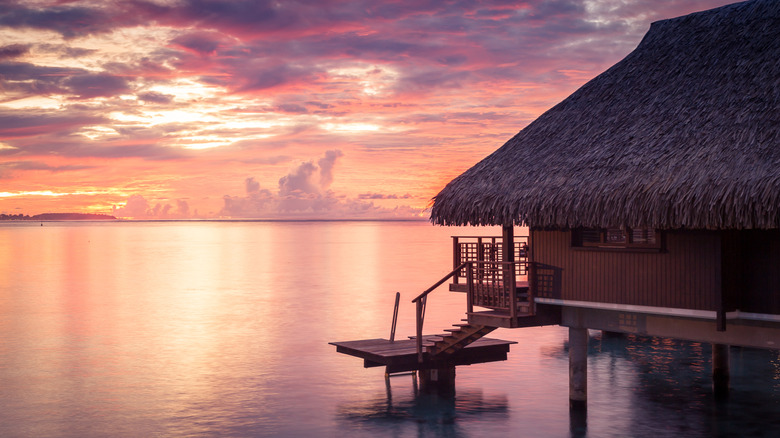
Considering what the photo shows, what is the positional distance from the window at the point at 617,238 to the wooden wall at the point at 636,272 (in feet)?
0.45

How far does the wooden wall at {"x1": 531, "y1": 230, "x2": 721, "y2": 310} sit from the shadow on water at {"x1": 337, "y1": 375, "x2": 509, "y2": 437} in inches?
149

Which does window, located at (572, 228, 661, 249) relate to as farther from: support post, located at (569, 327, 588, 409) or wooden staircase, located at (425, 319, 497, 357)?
wooden staircase, located at (425, 319, 497, 357)

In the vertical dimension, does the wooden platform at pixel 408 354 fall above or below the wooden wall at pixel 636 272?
below

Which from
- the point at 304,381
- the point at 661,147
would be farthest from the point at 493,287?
the point at 304,381

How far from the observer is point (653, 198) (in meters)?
13.1

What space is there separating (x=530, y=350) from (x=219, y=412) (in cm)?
1161

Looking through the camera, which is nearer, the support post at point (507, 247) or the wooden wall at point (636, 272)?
the wooden wall at point (636, 272)

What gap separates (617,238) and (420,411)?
6186 millimetres

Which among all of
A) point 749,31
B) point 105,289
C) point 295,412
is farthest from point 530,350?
point 105,289

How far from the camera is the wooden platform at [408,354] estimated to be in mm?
18781

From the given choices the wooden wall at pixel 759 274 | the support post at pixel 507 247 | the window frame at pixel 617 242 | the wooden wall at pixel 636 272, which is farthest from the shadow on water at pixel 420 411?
the wooden wall at pixel 759 274

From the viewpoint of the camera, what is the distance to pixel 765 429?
16.2 m

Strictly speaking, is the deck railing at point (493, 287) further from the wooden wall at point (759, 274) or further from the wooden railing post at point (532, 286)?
the wooden wall at point (759, 274)

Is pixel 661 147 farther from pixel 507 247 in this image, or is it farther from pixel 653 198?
pixel 507 247
